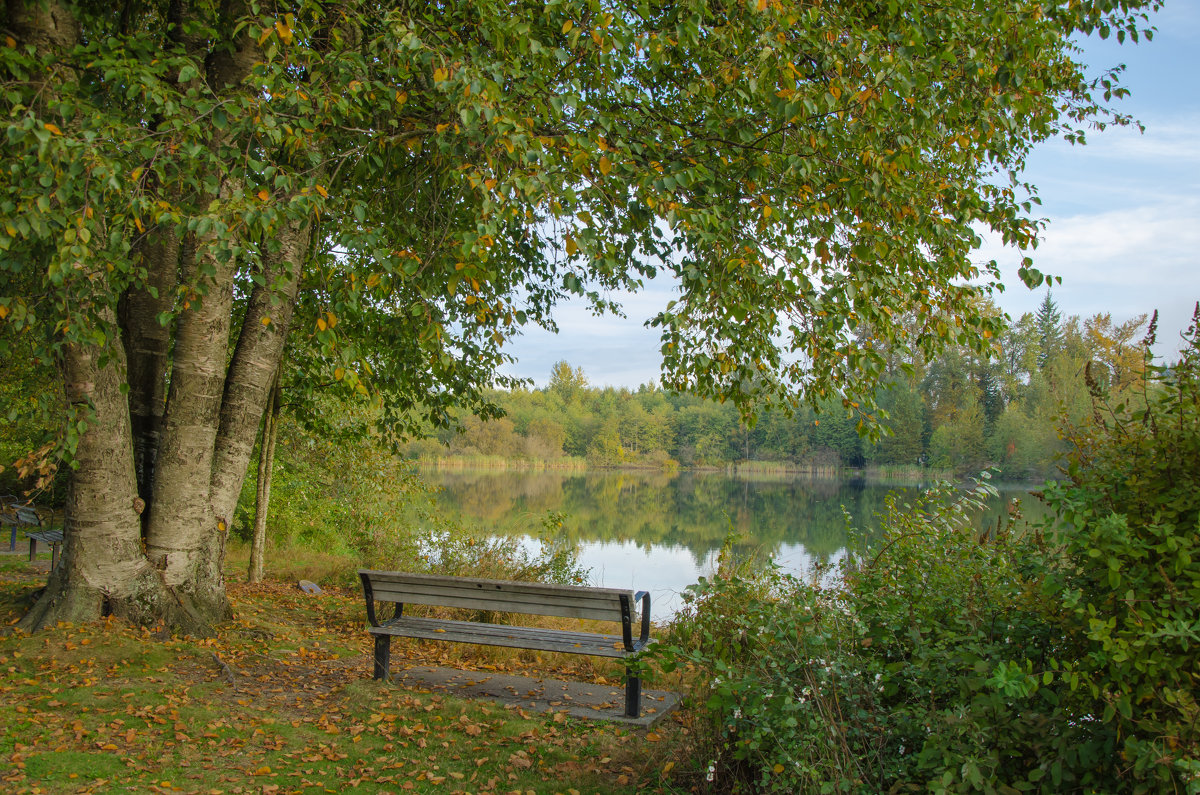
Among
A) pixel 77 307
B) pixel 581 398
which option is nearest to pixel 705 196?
pixel 77 307

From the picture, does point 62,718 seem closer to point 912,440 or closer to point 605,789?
point 605,789

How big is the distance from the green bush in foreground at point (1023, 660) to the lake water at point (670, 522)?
5.16 ft

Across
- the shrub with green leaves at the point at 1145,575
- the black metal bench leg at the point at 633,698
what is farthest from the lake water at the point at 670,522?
the shrub with green leaves at the point at 1145,575

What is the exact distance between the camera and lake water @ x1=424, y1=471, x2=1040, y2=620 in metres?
13.0

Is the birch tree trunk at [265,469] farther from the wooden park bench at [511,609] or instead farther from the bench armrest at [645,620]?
the bench armrest at [645,620]

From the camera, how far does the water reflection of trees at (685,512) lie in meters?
20.8

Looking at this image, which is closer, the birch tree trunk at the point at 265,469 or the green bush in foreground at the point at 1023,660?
the green bush in foreground at the point at 1023,660

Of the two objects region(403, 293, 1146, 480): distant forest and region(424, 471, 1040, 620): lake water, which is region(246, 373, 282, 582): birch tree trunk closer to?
region(424, 471, 1040, 620): lake water

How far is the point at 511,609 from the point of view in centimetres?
480

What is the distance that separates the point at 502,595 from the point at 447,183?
9.17 feet

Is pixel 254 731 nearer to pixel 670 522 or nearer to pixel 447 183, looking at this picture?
pixel 447 183

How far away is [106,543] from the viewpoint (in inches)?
203

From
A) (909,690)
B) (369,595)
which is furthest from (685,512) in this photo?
(909,690)

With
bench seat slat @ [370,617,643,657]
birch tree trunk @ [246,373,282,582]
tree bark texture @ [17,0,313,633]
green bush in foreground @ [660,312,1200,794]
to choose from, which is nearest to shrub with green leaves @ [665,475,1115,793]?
green bush in foreground @ [660,312,1200,794]
